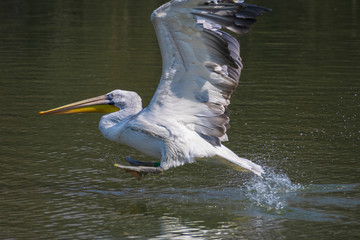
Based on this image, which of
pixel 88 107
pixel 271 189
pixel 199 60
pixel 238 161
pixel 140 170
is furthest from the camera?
pixel 88 107

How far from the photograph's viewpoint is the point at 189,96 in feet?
20.5

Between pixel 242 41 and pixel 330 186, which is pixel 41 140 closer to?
pixel 330 186

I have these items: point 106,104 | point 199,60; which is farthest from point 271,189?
point 106,104

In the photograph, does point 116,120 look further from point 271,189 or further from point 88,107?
point 271,189

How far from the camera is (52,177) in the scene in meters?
6.71

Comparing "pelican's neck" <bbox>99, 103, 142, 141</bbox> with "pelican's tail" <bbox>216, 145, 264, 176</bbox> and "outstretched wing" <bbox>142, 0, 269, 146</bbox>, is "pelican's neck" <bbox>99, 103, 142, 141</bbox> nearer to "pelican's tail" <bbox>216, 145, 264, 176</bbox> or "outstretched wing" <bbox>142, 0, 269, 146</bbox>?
"outstretched wing" <bbox>142, 0, 269, 146</bbox>

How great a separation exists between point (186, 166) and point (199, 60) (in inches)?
63.4

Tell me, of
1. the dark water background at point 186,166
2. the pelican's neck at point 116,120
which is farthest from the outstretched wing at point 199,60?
the dark water background at point 186,166

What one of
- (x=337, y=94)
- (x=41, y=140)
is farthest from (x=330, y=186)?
(x=337, y=94)

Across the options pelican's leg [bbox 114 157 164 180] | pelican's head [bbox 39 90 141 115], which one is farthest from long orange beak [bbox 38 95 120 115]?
pelican's leg [bbox 114 157 164 180]

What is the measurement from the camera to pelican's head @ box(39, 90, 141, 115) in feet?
21.8

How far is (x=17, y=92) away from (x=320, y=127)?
462cm

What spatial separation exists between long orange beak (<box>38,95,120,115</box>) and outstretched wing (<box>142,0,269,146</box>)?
70 centimetres

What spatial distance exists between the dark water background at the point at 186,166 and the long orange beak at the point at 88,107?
63 centimetres
